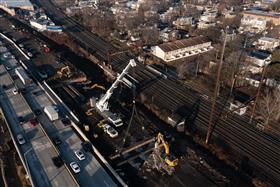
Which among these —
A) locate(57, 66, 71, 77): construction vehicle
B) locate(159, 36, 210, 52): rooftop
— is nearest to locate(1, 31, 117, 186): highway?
locate(57, 66, 71, 77): construction vehicle

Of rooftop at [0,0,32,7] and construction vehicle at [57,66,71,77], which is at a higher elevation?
rooftop at [0,0,32,7]

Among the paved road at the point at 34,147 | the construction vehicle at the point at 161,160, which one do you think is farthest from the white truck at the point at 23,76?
the construction vehicle at the point at 161,160

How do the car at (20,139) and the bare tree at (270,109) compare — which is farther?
the bare tree at (270,109)

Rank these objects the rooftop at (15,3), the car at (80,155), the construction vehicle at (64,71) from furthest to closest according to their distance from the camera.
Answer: the rooftop at (15,3) → the construction vehicle at (64,71) → the car at (80,155)

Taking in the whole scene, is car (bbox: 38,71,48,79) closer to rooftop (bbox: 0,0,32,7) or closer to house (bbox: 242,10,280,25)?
rooftop (bbox: 0,0,32,7)

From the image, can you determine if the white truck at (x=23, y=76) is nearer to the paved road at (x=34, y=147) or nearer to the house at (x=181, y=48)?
the paved road at (x=34, y=147)

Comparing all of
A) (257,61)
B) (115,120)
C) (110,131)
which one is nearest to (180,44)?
(257,61)
